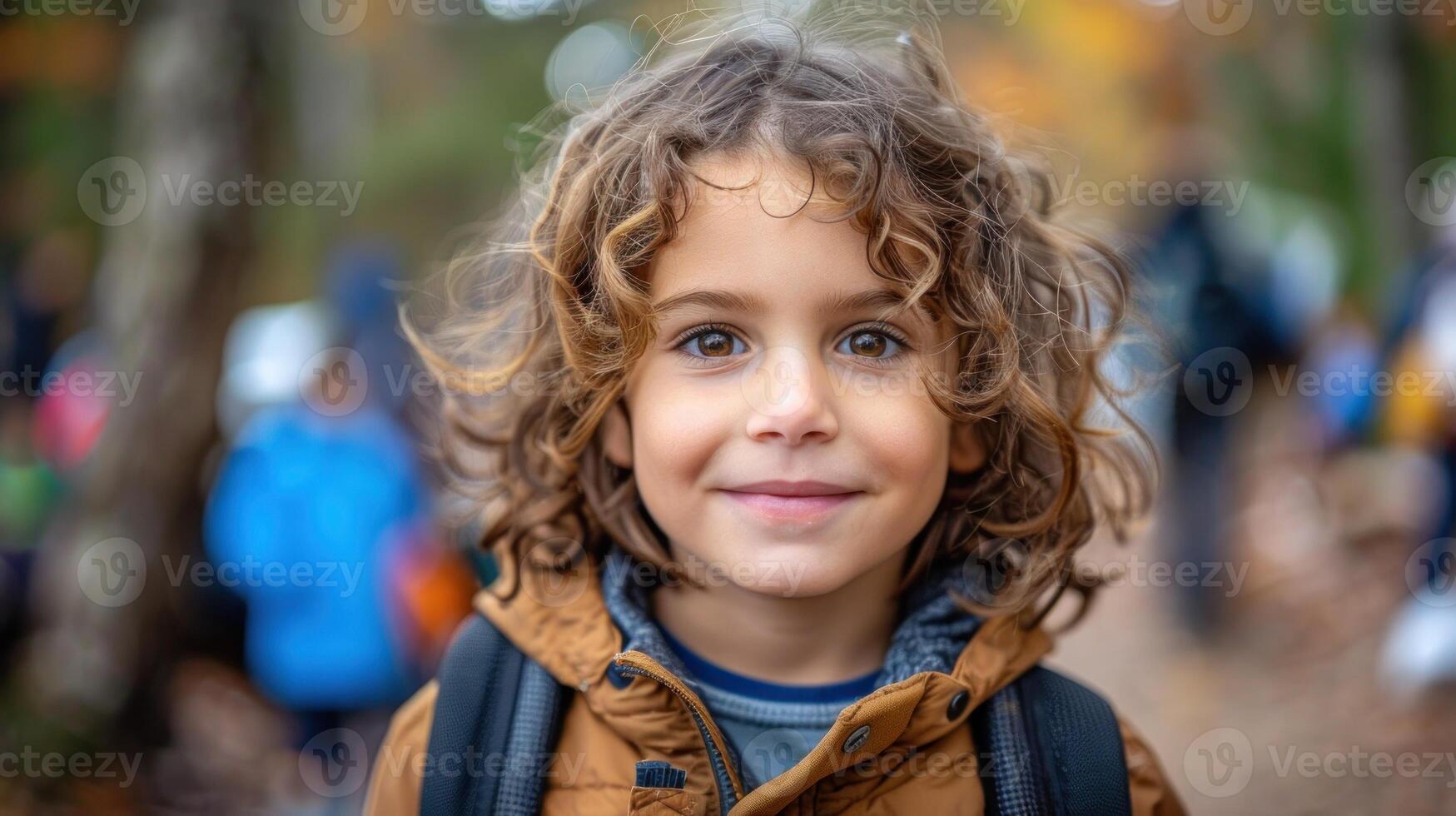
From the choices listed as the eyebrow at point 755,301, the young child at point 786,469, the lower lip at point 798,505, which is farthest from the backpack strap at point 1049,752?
the eyebrow at point 755,301

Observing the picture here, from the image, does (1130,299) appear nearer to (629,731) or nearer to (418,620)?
(629,731)

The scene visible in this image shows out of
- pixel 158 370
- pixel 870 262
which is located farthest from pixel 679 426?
pixel 158 370

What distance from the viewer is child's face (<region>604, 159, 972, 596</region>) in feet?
5.73

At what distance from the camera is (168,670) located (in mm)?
4605

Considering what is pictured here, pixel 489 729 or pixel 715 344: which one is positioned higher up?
pixel 715 344

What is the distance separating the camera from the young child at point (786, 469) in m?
1.78

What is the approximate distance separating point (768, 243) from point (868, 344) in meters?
0.25

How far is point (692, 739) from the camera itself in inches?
72.4

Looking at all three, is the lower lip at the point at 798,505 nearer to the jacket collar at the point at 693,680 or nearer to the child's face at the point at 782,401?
the child's face at the point at 782,401

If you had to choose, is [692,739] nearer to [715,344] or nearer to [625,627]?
[625,627]

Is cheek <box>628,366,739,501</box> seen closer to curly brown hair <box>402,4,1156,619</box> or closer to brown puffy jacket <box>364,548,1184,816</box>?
curly brown hair <box>402,4,1156,619</box>

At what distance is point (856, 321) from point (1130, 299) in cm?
78

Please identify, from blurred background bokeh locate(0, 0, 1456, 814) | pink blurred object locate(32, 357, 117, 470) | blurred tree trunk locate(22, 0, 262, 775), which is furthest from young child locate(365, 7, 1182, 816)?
pink blurred object locate(32, 357, 117, 470)

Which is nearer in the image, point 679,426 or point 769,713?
point 679,426
